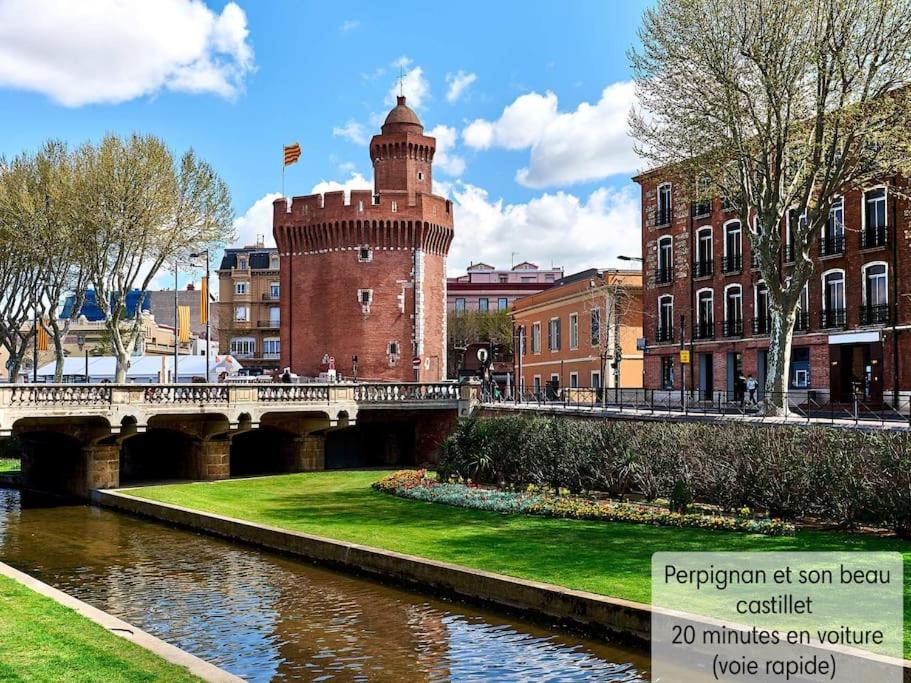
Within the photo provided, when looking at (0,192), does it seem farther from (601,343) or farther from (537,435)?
(601,343)

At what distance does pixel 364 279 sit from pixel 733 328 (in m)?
25.5

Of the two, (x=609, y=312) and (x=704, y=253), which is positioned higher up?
(x=704, y=253)

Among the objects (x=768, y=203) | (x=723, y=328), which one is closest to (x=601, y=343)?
(x=723, y=328)

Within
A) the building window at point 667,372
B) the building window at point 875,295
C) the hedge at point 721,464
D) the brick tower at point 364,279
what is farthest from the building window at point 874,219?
the brick tower at point 364,279

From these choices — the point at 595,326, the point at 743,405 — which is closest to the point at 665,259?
the point at 595,326

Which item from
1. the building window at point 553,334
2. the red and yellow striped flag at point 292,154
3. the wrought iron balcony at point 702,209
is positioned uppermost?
→ the red and yellow striped flag at point 292,154

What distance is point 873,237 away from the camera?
39.1 m

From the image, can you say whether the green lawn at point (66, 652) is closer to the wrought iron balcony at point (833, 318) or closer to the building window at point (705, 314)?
the wrought iron balcony at point (833, 318)

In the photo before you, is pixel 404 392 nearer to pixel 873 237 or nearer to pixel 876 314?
pixel 876 314

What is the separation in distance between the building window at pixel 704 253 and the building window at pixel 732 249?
1179 mm

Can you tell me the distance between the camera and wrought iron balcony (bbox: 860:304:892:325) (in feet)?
126

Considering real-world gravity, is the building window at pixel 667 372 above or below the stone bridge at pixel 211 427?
above

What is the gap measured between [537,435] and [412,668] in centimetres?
1538

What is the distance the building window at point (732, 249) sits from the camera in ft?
153
